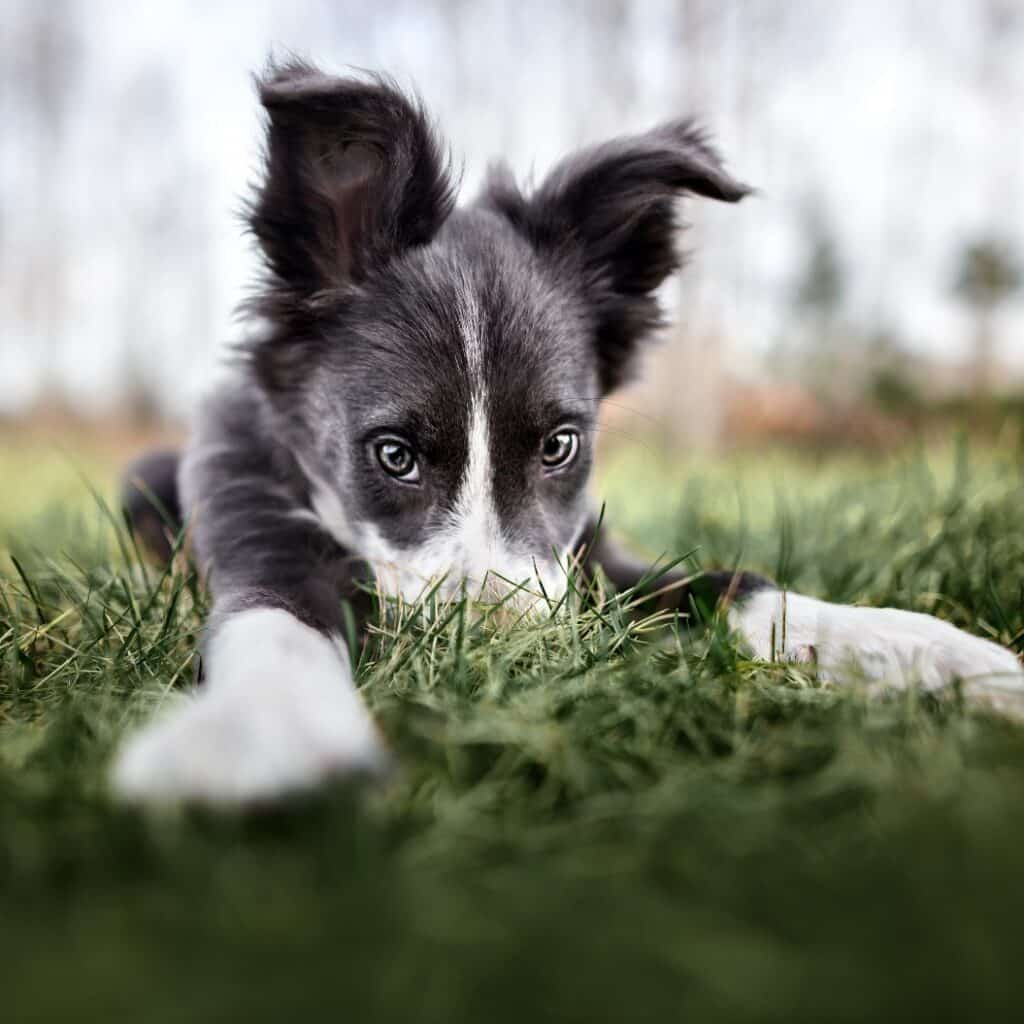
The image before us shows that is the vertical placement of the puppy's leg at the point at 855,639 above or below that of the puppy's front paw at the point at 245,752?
below

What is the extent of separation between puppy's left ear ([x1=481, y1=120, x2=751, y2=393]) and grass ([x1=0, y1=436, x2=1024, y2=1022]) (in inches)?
60.1

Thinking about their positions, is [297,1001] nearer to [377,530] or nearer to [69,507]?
[377,530]

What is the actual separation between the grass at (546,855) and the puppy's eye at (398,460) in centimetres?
60

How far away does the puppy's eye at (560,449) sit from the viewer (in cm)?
301

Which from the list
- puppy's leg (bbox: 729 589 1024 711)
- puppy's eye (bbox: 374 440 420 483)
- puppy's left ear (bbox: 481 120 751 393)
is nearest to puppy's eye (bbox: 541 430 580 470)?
puppy's eye (bbox: 374 440 420 483)

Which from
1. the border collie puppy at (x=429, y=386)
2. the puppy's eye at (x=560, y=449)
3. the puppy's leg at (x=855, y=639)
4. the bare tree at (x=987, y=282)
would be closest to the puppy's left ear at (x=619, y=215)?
the border collie puppy at (x=429, y=386)

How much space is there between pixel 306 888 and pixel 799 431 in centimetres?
1681

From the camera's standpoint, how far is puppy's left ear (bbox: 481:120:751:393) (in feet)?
10.5

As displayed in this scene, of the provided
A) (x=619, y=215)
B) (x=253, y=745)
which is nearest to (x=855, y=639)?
(x=253, y=745)

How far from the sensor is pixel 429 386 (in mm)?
2875

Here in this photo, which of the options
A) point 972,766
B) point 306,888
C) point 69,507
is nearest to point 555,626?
point 972,766

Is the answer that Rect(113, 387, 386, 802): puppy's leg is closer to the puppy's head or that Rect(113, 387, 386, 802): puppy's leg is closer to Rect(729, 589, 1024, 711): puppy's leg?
the puppy's head

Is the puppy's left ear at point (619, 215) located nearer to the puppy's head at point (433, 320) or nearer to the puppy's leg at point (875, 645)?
the puppy's head at point (433, 320)

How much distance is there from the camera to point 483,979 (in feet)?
3.64
